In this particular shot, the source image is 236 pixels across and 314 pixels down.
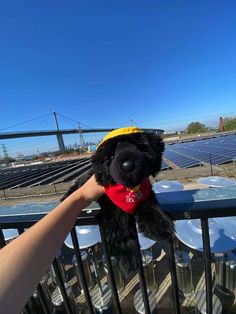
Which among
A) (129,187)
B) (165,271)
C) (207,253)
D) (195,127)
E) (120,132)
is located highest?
(120,132)

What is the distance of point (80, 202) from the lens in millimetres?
1057

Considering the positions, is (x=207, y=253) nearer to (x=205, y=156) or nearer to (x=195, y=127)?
(x=205, y=156)

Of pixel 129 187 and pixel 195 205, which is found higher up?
pixel 129 187

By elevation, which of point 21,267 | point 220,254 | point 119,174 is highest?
point 119,174

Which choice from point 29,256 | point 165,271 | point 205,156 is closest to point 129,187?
point 29,256

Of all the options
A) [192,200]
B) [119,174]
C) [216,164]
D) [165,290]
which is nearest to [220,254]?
[165,290]

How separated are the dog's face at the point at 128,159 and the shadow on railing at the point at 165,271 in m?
0.21

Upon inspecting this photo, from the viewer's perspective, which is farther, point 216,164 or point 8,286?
point 216,164

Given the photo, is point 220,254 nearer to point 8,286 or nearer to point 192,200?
point 192,200

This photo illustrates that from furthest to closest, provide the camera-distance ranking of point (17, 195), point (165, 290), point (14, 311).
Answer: point (17, 195)
point (165, 290)
point (14, 311)

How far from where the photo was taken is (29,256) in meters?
0.75

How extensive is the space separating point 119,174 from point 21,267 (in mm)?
508

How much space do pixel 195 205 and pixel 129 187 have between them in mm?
330

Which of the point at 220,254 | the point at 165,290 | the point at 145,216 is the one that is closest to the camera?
the point at 145,216
